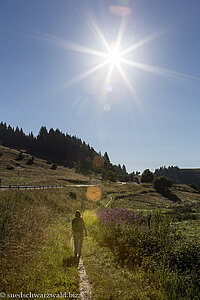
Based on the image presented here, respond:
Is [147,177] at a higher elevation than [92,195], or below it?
higher

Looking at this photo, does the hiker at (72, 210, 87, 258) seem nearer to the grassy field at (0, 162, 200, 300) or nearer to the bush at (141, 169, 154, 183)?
the grassy field at (0, 162, 200, 300)

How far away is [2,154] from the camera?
288ft

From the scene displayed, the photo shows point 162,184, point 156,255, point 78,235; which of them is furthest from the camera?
point 162,184

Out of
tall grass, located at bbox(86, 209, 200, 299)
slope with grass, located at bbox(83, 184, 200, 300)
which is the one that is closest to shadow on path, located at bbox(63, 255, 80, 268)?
slope with grass, located at bbox(83, 184, 200, 300)

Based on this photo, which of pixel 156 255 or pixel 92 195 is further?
pixel 92 195

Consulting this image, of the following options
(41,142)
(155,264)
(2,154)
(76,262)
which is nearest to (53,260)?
(76,262)

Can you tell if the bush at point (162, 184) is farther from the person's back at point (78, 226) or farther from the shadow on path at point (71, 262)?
the shadow on path at point (71, 262)

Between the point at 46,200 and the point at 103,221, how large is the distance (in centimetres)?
805

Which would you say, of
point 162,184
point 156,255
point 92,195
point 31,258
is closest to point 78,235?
point 31,258

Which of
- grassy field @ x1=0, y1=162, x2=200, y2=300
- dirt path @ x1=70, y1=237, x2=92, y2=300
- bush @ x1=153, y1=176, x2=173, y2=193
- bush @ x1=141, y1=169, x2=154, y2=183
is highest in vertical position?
bush @ x1=141, y1=169, x2=154, y2=183

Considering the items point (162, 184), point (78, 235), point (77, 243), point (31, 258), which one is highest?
point (162, 184)

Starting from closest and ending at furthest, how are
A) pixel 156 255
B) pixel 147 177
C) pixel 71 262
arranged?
pixel 156 255 → pixel 71 262 → pixel 147 177

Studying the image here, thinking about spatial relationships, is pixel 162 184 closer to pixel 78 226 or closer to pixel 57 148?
pixel 78 226

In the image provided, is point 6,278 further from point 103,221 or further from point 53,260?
point 103,221
